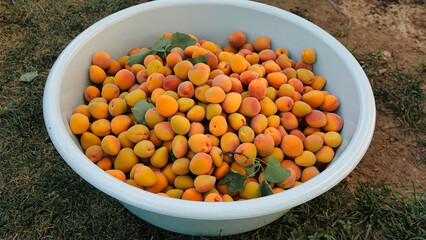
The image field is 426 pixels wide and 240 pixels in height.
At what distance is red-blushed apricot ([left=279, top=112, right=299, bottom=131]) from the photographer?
1.15 meters

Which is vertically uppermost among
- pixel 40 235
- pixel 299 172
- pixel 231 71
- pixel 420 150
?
pixel 231 71

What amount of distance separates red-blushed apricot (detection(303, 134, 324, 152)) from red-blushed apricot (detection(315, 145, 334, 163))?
0.01 meters

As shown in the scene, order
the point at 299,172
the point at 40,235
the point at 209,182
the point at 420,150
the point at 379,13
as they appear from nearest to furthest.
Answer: the point at 209,182 < the point at 299,172 < the point at 40,235 < the point at 420,150 < the point at 379,13

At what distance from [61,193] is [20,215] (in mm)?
142

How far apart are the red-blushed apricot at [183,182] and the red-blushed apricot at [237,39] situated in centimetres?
64

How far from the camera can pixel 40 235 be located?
47.4 inches

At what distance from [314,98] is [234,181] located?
1.30 ft

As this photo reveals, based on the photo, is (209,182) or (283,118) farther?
(283,118)

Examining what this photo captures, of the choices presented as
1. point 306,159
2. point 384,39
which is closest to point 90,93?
point 306,159

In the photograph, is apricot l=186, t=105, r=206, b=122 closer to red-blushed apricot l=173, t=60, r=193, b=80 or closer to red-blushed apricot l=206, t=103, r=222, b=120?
red-blushed apricot l=206, t=103, r=222, b=120

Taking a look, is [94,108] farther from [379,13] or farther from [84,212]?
[379,13]

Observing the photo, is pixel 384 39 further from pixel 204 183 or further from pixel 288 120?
pixel 204 183

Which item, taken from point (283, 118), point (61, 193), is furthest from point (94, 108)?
point (283, 118)

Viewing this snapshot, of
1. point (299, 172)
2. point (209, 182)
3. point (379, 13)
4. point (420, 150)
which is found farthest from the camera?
point (379, 13)
